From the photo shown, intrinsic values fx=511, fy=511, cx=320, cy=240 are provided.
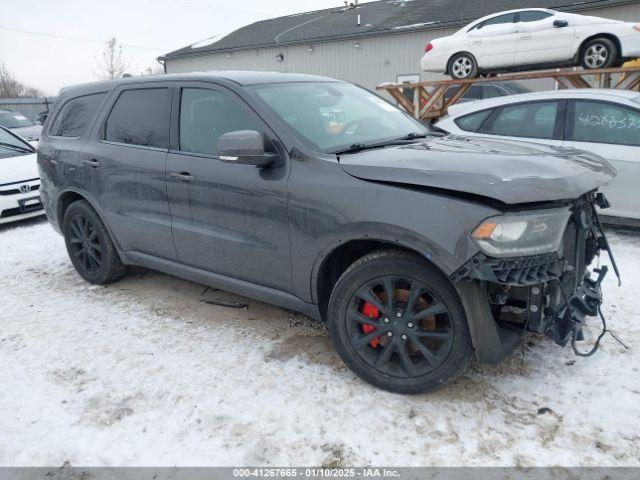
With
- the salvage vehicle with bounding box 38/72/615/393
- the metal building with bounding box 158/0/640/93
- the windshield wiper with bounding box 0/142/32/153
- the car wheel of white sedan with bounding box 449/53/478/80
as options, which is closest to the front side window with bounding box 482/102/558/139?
the salvage vehicle with bounding box 38/72/615/393

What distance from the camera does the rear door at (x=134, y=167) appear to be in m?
3.77

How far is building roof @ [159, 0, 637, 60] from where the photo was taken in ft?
55.6

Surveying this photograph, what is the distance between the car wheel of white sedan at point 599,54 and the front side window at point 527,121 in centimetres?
356

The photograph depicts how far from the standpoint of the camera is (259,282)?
10.9 ft

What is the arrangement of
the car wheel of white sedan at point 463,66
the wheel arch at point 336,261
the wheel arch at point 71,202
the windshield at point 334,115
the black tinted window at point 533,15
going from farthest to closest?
the car wheel of white sedan at point 463,66
the black tinted window at point 533,15
the wheel arch at point 71,202
the windshield at point 334,115
the wheel arch at point 336,261

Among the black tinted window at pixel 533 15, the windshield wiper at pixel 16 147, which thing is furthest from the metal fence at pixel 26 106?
the black tinted window at pixel 533 15

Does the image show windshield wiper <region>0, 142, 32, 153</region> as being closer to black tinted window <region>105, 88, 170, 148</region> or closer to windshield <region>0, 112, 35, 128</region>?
black tinted window <region>105, 88, 170, 148</region>

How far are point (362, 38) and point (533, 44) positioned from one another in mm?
11790

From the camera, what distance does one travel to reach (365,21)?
2091cm

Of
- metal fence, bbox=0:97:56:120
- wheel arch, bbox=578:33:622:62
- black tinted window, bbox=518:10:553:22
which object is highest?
black tinted window, bbox=518:10:553:22

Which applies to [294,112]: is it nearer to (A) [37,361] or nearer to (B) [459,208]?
(B) [459,208]

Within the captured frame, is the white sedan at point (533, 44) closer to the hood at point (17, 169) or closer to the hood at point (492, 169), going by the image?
the hood at point (492, 169)

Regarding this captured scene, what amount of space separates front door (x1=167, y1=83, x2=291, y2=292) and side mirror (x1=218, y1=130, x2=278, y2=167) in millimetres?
103

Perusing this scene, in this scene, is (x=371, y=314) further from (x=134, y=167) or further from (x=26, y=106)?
(x=26, y=106)
